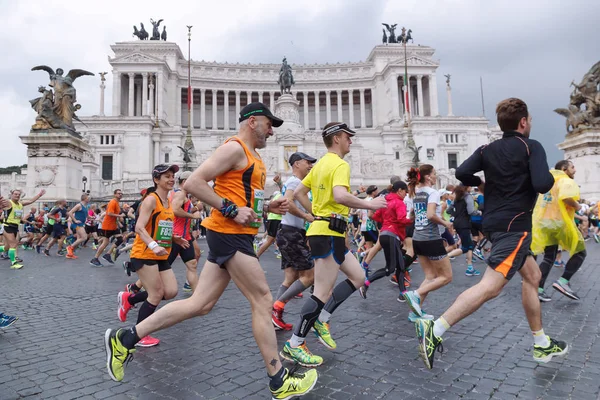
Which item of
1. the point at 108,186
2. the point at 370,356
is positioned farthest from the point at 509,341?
the point at 108,186

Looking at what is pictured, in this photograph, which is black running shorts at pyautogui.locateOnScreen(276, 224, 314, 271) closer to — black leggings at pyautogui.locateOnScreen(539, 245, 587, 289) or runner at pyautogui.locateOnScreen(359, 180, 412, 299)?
runner at pyautogui.locateOnScreen(359, 180, 412, 299)

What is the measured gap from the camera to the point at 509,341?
4.24m

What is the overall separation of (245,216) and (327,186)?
4.20ft

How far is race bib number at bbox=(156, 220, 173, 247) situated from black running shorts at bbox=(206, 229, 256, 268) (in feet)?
6.61

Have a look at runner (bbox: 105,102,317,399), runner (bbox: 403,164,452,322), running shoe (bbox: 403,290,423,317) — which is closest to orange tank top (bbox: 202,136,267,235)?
runner (bbox: 105,102,317,399)

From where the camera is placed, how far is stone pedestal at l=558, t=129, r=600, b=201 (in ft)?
61.2

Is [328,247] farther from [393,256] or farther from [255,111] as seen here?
[393,256]

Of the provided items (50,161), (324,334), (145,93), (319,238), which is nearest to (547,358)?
(324,334)

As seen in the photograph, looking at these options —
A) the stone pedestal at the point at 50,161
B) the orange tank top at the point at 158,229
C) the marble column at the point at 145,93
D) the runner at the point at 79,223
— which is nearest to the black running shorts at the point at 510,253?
the orange tank top at the point at 158,229

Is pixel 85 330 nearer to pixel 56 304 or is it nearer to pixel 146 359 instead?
pixel 146 359

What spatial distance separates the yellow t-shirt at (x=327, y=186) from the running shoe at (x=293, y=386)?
137 centimetres

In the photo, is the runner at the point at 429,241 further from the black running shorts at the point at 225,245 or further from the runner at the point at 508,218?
the black running shorts at the point at 225,245

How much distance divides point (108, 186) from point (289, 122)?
2006 cm

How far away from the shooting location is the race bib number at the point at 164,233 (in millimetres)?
4803
